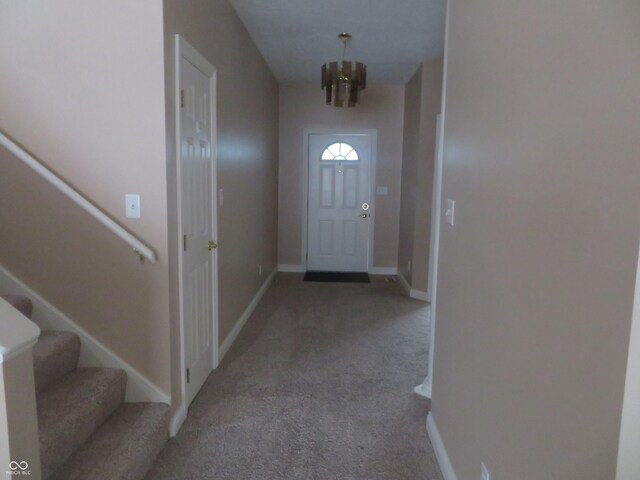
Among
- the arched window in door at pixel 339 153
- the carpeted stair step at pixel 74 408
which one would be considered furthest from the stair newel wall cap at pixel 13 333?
the arched window in door at pixel 339 153

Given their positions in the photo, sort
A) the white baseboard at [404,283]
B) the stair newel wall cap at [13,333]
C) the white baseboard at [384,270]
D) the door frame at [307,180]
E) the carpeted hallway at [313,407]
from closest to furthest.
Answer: the stair newel wall cap at [13,333] → the carpeted hallway at [313,407] → the white baseboard at [404,283] → the door frame at [307,180] → the white baseboard at [384,270]

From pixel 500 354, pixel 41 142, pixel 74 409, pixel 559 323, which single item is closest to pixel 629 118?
pixel 559 323

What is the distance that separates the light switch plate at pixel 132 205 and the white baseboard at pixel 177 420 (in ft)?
3.44

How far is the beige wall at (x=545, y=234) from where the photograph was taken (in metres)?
0.81

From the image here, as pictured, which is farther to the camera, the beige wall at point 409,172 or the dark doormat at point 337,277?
the dark doormat at point 337,277

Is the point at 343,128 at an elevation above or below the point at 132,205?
above

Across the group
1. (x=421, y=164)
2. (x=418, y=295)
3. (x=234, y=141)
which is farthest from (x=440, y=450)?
(x=421, y=164)

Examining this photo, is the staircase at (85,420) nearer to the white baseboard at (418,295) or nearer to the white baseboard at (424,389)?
the white baseboard at (424,389)

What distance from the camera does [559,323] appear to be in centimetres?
101

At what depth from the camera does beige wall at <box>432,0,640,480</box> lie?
2.66ft

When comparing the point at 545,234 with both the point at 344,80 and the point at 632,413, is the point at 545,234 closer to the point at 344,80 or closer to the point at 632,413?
the point at 632,413

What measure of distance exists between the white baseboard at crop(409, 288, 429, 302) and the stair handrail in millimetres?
3444

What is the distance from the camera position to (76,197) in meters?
2.00

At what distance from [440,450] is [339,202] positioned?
4.28 m
